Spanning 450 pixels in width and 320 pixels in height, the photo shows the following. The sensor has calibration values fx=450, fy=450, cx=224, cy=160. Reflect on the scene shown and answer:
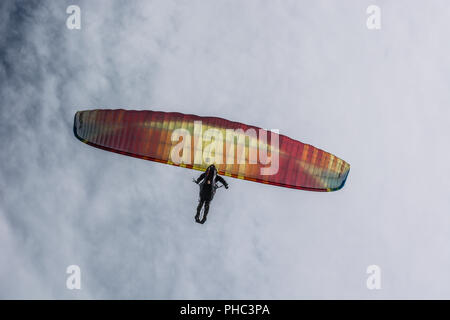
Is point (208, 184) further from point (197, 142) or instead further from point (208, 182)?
point (197, 142)

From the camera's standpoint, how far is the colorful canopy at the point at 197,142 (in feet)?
84.2

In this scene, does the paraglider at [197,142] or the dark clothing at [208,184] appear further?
the dark clothing at [208,184]

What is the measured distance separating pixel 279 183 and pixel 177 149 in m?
6.44

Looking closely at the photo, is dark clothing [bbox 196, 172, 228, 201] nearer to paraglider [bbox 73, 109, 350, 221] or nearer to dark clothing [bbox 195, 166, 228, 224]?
dark clothing [bbox 195, 166, 228, 224]

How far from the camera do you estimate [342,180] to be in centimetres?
2786

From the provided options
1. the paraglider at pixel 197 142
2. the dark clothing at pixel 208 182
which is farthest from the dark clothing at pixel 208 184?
the paraglider at pixel 197 142

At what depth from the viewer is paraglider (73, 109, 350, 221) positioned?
25.7m

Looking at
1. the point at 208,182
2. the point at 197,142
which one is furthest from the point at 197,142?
the point at 208,182

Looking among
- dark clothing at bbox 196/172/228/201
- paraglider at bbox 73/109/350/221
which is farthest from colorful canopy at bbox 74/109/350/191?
dark clothing at bbox 196/172/228/201

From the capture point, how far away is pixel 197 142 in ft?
84.6

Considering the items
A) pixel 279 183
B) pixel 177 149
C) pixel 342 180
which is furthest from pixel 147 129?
pixel 342 180

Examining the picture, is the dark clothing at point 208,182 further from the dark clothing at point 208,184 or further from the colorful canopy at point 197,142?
the colorful canopy at point 197,142
